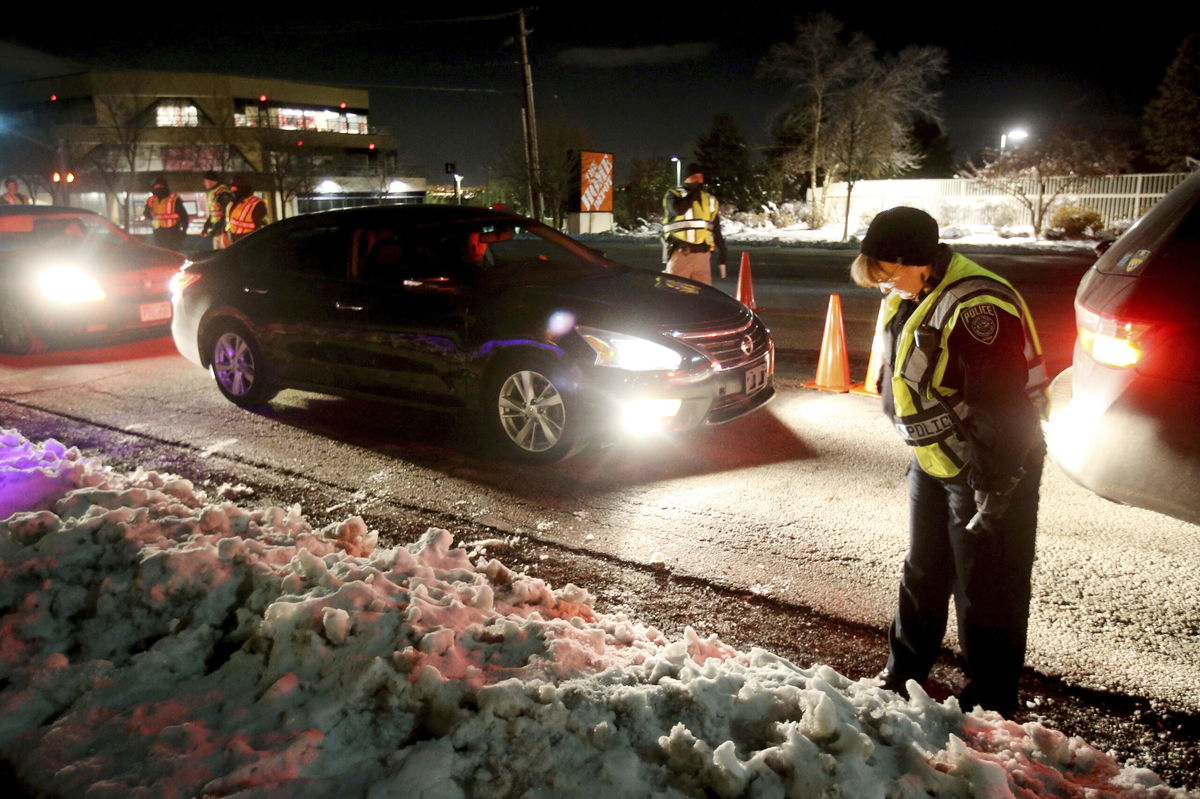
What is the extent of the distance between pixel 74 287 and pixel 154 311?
0.81 metres

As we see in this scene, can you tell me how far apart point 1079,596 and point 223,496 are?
4.36 metres

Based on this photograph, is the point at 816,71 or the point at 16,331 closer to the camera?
the point at 16,331

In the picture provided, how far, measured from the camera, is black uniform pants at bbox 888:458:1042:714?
2.90 metres

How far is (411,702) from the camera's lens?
9.23 ft

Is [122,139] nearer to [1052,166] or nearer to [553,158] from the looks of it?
[553,158]

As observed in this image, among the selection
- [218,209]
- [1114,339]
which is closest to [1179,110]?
[218,209]

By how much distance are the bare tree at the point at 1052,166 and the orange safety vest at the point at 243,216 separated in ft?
84.1

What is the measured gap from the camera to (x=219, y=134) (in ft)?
203

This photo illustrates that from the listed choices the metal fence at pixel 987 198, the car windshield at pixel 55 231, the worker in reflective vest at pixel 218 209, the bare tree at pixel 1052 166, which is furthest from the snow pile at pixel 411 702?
the bare tree at pixel 1052 166

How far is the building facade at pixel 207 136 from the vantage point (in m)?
56.8

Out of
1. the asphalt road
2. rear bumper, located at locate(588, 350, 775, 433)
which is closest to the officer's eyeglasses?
the asphalt road

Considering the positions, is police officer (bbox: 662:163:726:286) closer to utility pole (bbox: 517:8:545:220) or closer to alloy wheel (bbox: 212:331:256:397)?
alloy wheel (bbox: 212:331:256:397)

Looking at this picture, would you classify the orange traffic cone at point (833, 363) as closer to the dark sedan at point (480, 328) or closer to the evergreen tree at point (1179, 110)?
the dark sedan at point (480, 328)

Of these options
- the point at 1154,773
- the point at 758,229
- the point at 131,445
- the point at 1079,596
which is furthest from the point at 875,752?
the point at 758,229
